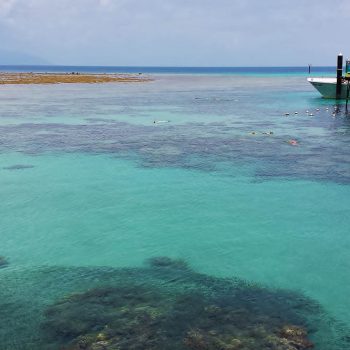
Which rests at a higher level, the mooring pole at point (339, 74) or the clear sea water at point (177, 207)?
the mooring pole at point (339, 74)

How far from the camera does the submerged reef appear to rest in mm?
10367

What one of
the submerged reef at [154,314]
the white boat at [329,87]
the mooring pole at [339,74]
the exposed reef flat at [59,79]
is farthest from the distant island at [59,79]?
the submerged reef at [154,314]

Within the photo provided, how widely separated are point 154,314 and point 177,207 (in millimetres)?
9123

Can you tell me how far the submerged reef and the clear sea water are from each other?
11 centimetres

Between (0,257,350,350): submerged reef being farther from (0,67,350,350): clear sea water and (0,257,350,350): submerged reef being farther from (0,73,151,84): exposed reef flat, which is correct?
(0,73,151,84): exposed reef flat

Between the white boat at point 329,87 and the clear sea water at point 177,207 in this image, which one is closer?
the clear sea water at point 177,207

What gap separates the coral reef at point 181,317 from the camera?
10.3m

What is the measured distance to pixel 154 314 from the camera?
11.4 m

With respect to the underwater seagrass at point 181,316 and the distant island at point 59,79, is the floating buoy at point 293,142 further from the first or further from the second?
the distant island at point 59,79

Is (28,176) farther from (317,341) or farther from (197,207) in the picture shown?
(317,341)

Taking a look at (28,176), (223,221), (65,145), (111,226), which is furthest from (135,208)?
(65,145)

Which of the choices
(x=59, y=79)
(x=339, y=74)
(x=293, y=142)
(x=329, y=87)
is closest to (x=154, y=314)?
(x=293, y=142)

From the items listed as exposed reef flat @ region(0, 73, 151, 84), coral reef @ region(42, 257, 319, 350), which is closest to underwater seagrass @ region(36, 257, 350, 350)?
coral reef @ region(42, 257, 319, 350)

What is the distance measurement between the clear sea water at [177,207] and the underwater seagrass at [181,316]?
1.82ft
